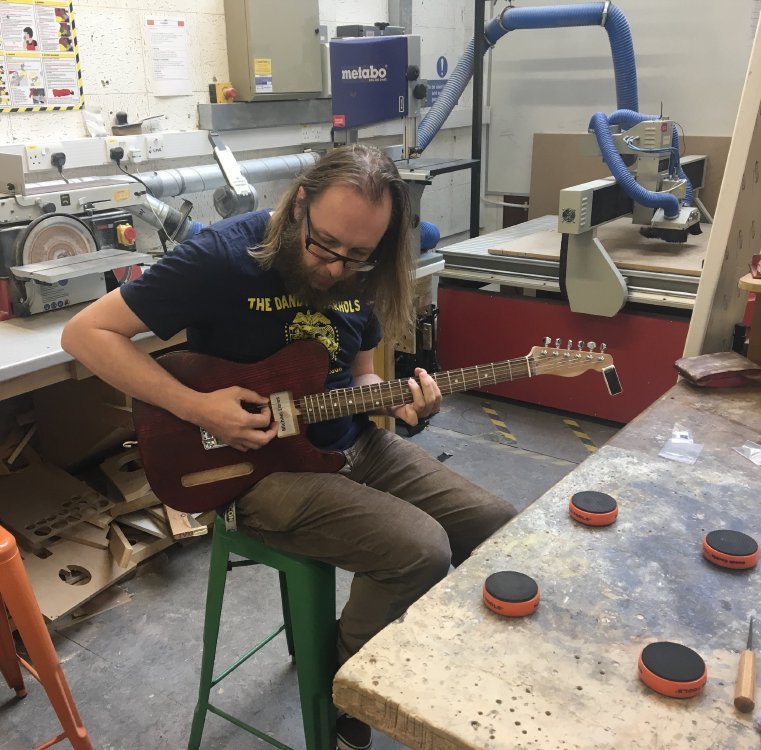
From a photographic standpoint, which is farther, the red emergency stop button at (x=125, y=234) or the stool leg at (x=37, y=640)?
the red emergency stop button at (x=125, y=234)

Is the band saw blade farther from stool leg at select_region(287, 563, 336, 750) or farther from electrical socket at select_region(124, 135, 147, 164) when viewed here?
stool leg at select_region(287, 563, 336, 750)

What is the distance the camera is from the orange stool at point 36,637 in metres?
1.42

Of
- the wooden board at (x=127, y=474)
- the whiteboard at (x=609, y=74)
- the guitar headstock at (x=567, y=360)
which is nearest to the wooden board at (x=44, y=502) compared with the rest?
the wooden board at (x=127, y=474)

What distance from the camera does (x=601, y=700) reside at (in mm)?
812

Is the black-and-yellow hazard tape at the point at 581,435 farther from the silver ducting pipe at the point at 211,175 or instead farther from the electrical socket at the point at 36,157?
the electrical socket at the point at 36,157

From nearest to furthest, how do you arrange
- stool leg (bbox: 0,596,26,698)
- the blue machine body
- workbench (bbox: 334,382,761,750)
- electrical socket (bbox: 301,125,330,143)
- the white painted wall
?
1. workbench (bbox: 334,382,761,750)
2. stool leg (bbox: 0,596,26,698)
3. the white painted wall
4. the blue machine body
5. electrical socket (bbox: 301,125,330,143)

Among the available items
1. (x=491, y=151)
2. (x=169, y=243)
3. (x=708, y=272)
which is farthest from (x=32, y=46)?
(x=491, y=151)

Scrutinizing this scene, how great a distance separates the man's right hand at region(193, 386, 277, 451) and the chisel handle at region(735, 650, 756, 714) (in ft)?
3.07

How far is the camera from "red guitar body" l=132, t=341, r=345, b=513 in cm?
148

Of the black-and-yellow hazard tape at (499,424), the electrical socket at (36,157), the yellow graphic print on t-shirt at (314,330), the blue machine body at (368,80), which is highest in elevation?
the blue machine body at (368,80)

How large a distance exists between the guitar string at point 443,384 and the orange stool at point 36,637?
642 millimetres

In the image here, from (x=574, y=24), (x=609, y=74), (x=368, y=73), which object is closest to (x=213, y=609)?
(x=368, y=73)

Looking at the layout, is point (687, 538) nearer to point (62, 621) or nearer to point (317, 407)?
point (317, 407)

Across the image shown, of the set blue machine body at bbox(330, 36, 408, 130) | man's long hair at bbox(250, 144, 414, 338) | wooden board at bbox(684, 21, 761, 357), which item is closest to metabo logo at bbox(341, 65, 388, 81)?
blue machine body at bbox(330, 36, 408, 130)
